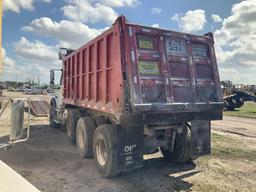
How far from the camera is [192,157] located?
21.2 feet

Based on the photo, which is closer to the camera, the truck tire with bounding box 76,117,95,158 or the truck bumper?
the truck bumper

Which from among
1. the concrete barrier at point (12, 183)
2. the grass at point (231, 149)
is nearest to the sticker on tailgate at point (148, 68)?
the concrete barrier at point (12, 183)

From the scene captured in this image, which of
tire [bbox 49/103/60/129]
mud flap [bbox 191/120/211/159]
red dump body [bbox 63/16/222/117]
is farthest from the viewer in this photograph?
tire [bbox 49/103/60/129]

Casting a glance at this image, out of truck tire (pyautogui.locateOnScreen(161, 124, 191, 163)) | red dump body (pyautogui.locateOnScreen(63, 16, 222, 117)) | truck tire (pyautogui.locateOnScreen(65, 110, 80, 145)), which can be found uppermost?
red dump body (pyautogui.locateOnScreen(63, 16, 222, 117))

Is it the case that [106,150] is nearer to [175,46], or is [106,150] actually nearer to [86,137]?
[86,137]

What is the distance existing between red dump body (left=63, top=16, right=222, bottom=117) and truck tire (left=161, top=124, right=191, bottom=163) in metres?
0.85

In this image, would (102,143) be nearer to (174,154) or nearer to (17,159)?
(174,154)

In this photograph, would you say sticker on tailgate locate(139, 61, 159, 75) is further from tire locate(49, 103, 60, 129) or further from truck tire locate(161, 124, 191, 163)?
tire locate(49, 103, 60, 129)

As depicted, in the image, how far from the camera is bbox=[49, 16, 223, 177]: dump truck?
553 cm

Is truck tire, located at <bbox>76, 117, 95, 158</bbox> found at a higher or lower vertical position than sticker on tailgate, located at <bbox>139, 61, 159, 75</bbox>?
lower

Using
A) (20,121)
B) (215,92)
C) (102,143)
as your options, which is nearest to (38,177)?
(102,143)

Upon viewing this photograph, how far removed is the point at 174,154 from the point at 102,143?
1.95 metres

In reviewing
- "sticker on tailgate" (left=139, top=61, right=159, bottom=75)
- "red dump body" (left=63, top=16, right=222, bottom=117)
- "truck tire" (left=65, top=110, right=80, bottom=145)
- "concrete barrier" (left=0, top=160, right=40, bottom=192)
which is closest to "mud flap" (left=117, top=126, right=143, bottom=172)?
"red dump body" (left=63, top=16, right=222, bottom=117)

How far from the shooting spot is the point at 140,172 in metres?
6.46
